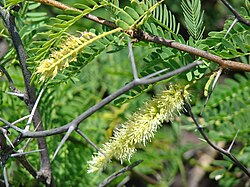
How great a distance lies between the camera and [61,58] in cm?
68

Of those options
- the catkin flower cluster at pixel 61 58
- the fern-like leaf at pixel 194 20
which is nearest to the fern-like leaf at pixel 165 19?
the fern-like leaf at pixel 194 20

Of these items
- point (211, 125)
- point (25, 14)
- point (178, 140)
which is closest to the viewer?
point (25, 14)

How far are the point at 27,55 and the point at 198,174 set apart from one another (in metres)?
1.22

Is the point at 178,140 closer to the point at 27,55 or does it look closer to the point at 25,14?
the point at 25,14

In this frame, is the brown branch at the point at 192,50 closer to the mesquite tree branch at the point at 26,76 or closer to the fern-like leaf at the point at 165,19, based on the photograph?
the fern-like leaf at the point at 165,19

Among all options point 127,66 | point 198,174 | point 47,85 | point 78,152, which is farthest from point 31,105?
point 198,174

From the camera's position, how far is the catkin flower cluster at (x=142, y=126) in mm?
764

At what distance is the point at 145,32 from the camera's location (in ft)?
2.63

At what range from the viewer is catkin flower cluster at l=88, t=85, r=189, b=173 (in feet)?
2.51

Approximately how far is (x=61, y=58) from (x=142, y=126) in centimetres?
17

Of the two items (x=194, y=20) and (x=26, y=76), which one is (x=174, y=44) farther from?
(x=26, y=76)

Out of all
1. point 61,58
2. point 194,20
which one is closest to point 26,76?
point 61,58

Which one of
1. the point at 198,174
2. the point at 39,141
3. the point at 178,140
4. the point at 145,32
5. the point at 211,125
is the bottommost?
the point at 198,174

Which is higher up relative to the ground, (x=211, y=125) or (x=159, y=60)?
(x=159, y=60)
